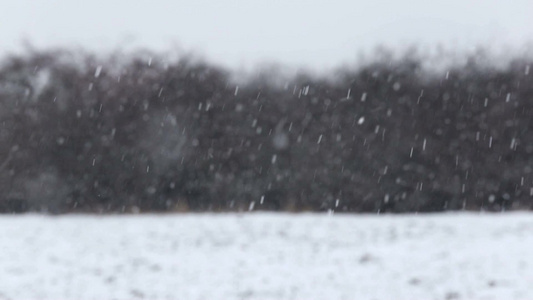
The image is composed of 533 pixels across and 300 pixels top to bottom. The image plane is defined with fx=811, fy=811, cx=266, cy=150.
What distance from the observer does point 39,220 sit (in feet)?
45.2

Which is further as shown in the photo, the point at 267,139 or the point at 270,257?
the point at 267,139

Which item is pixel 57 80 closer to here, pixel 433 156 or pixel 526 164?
pixel 433 156

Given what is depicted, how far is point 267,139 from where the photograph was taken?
49.8 ft

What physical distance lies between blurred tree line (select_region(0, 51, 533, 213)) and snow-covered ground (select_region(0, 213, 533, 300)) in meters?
1.52

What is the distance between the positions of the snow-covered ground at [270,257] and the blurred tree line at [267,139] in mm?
1515

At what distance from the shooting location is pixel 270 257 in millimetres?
10086

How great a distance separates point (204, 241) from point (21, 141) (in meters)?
5.37

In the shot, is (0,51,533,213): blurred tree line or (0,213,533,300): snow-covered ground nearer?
(0,213,533,300): snow-covered ground

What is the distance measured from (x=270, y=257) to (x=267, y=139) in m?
5.30

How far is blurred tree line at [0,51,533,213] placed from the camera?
1477cm

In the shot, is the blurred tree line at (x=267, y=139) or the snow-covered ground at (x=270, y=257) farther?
the blurred tree line at (x=267, y=139)

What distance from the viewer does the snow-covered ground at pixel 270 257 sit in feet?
27.1

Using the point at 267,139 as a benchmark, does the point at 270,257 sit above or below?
below

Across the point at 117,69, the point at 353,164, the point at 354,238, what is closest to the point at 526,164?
the point at 353,164
